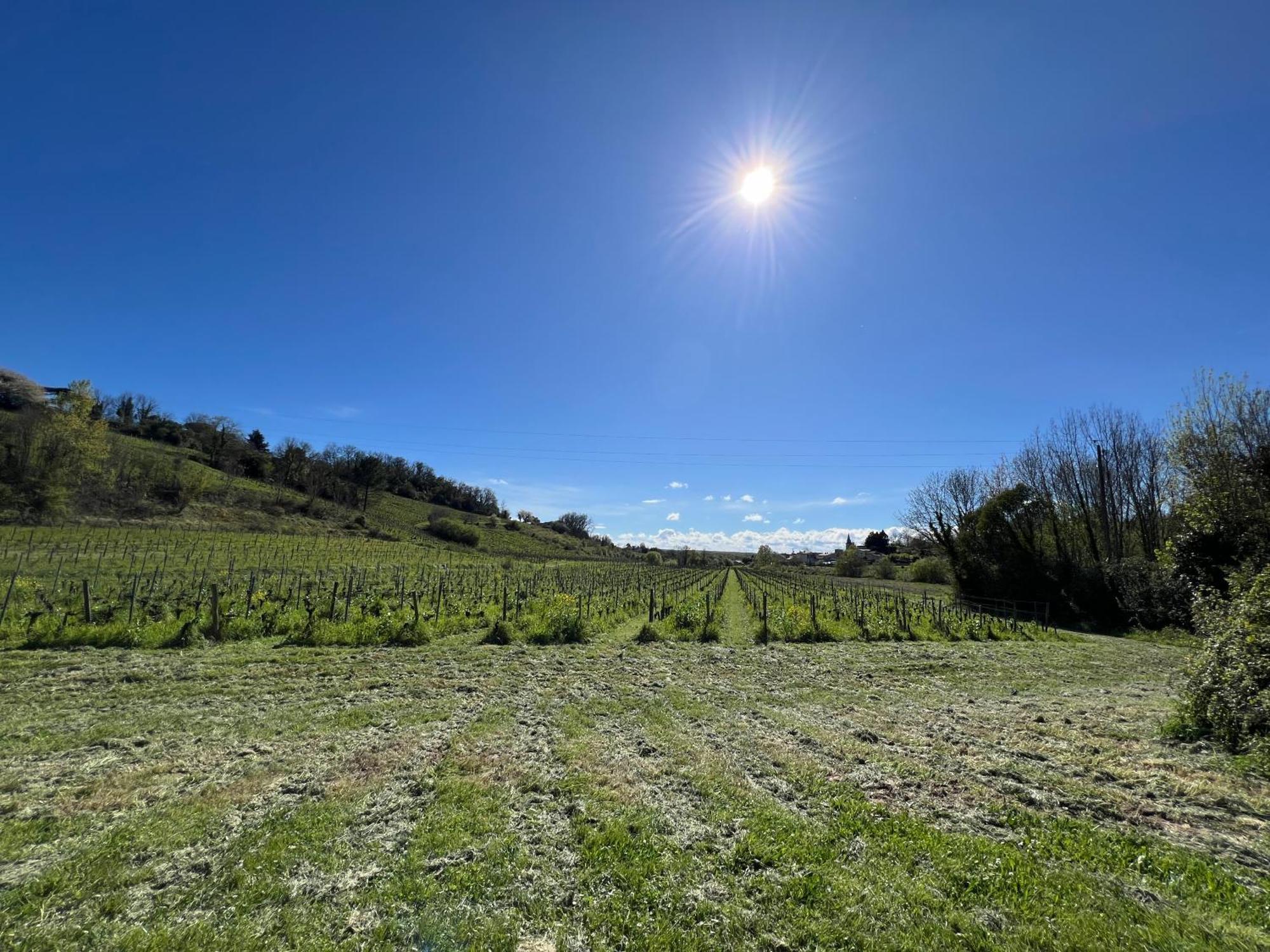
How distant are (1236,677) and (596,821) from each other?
375 inches

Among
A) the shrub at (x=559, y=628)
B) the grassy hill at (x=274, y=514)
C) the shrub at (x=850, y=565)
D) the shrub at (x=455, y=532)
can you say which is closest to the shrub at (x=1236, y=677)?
the shrub at (x=559, y=628)

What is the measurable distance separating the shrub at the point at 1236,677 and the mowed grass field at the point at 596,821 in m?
0.58

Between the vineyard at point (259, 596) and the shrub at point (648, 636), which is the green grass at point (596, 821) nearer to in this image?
the vineyard at point (259, 596)

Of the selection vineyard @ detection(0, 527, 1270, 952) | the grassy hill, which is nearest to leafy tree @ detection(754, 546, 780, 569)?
the grassy hill

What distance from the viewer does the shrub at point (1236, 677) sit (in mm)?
6895

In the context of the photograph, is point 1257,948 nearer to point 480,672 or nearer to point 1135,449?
point 480,672

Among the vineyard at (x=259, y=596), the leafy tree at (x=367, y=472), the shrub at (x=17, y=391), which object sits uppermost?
the shrub at (x=17, y=391)

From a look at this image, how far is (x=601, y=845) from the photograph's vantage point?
4.59 m

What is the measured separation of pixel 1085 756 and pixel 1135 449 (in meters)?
38.4

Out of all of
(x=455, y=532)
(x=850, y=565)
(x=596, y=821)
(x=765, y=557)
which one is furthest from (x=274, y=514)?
(x=765, y=557)

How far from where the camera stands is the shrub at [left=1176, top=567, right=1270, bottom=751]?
22.6 feet

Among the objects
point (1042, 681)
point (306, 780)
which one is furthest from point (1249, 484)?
point (306, 780)

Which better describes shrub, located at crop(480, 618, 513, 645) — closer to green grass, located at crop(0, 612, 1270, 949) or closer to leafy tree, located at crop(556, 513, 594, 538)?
green grass, located at crop(0, 612, 1270, 949)

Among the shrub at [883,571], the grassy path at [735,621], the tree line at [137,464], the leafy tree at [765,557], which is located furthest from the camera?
the leafy tree at [765,557]
